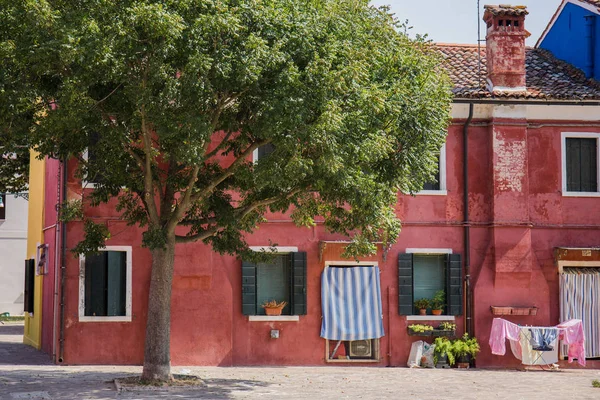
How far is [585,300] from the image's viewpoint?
73.9ft

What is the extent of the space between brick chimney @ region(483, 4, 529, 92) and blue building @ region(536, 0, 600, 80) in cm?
202

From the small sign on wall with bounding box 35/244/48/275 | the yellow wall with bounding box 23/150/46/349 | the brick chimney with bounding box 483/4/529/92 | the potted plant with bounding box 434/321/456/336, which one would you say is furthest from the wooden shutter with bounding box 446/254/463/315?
the yellow wall with bounding box 23/150/46/349

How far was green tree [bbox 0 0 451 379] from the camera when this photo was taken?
14320mm

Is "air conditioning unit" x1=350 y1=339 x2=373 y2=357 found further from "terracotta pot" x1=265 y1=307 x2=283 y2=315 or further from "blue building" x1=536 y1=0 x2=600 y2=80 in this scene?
"blue building" x1=536 y1=0 x2=600 y2=80

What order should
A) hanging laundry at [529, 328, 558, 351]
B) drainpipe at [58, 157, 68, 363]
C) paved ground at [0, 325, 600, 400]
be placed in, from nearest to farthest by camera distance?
paved ground at [0, 325, 600, 400] → drainpipe at [58, 157, 68, 363] → hanging laundry at [529, 328, 558, 351]

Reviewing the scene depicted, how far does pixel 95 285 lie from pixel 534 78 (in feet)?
38.0

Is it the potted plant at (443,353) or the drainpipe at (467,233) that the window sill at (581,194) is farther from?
the potted plant at (443,353)

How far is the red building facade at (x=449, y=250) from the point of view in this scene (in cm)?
2122

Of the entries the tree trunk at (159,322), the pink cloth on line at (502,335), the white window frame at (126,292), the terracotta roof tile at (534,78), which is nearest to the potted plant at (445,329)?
the pink cloth on line at (502,335)

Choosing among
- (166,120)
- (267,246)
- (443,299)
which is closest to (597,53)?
(443,299)

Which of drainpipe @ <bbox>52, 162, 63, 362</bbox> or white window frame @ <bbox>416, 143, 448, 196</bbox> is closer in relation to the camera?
drainpipe @ <bbox>52, 162, 63, 362</bbox>

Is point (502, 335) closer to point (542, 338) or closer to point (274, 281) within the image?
point (542, 338)

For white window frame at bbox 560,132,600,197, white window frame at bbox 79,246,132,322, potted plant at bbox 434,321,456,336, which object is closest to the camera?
white window frame at bbox 79,246,132,322

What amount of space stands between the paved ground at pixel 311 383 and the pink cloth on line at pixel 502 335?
1.75 ft
